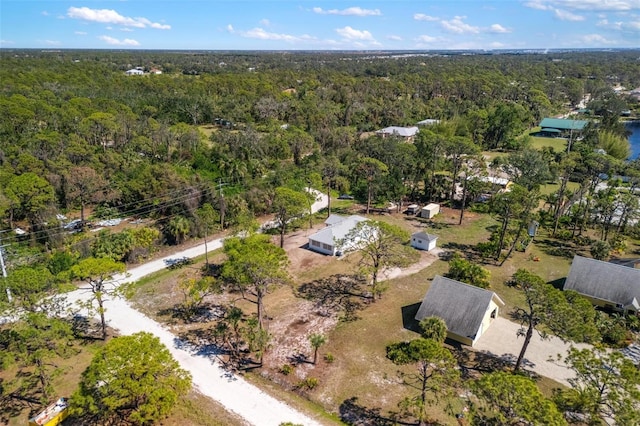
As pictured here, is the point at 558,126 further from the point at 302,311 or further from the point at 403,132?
the point at 302,311

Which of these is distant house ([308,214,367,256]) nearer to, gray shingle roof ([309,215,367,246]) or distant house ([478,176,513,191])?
gray shingle roof ([309,215,367,246])

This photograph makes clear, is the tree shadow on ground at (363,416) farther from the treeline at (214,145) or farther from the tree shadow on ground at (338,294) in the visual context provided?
the treeline at (214,145)

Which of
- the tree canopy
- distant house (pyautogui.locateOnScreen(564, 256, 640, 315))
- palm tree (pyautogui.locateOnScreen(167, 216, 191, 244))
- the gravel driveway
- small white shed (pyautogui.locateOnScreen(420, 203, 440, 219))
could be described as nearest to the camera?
the tree canopy

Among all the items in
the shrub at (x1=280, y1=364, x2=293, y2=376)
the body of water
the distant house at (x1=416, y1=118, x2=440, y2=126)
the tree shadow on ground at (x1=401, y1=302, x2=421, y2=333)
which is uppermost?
the distant house at (x1=416, y1=118, x2=440, y2=126)

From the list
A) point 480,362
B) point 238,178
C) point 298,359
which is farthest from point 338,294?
point 238,178

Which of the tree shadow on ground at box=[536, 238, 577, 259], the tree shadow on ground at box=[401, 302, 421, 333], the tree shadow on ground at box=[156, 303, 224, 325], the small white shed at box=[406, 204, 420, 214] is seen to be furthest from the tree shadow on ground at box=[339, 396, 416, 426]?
the small white shed at box=[406, 204, 420, 214]

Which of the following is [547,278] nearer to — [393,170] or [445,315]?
[445,315]

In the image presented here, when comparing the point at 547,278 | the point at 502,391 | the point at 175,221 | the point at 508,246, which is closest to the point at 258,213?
the point at 175,221
